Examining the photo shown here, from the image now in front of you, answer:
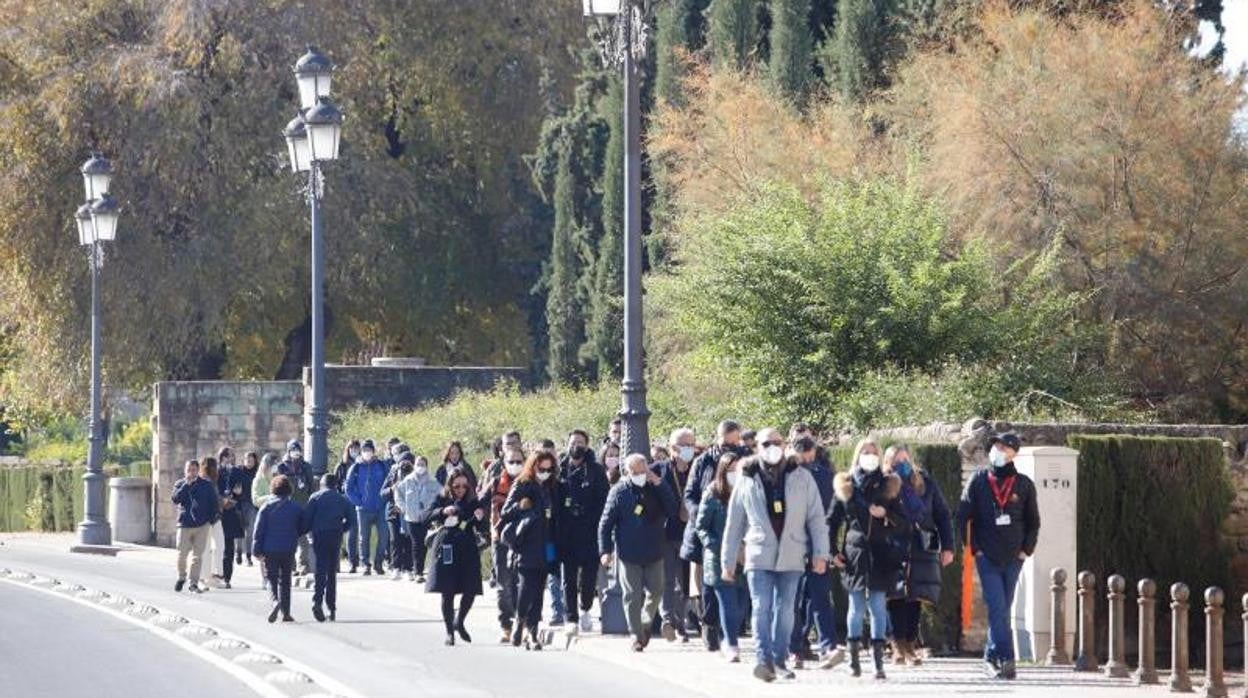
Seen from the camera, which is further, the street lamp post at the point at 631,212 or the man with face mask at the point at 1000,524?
the street lamp post at the point at 631,212

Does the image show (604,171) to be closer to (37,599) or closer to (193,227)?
(193,227)

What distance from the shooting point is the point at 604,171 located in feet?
141

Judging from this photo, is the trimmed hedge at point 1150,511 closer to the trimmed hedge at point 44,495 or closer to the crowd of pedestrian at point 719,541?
the crowd of pedestrian at point 719,541

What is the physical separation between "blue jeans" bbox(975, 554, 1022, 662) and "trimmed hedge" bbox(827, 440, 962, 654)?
7.92 ft

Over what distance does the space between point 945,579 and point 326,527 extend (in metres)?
7.01

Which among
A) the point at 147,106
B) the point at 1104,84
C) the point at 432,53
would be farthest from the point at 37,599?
the point at 432,53

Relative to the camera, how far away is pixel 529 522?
20781mm

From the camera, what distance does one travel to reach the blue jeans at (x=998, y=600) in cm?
1755

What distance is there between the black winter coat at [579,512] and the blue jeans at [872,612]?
158 inches

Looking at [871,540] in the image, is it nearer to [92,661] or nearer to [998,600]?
[998,600]

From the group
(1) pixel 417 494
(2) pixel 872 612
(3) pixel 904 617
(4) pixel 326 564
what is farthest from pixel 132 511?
(2) pixel 872 612

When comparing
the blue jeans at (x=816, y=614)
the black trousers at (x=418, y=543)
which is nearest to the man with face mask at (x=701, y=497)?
the blue jeans at (x=816, y=614)

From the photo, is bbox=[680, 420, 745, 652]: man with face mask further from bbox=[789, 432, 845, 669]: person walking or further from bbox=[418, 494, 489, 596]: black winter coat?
bbox=[418, 494, 489, 596]: black winter coat

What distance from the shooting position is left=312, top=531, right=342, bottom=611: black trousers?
80.4 ft
